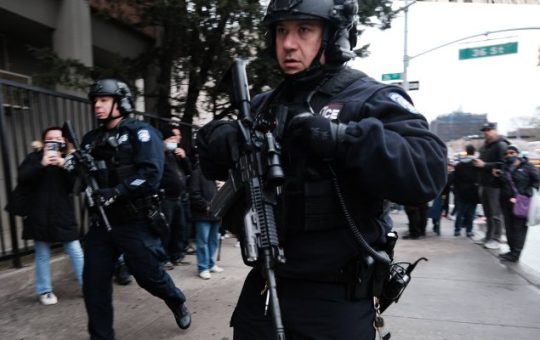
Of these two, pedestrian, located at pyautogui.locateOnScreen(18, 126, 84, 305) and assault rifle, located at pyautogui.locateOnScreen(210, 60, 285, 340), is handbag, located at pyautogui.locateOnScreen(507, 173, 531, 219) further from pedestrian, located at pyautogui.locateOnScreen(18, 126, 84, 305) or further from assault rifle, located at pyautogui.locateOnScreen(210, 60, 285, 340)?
assault rifle, located at pyautogui.locateOnScreen(210, 60, 285, 340)

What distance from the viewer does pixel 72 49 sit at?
7.20 m

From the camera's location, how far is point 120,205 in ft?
10.6

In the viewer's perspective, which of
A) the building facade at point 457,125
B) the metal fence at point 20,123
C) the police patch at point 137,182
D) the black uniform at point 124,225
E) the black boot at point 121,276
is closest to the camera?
the black uniform at point 124,225

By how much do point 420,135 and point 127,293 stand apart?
4.11m

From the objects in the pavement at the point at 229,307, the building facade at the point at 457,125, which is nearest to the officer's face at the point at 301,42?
the pavement at the point at 229,307

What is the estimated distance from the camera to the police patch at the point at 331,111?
162 cm

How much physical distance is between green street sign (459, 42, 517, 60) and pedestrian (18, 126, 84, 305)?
563 inches

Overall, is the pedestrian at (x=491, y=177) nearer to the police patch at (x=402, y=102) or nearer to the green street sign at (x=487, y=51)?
the police patch at (x=402, y=102)

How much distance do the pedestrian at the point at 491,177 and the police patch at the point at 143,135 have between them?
19.5 feet

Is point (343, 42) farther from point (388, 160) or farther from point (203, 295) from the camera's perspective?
point (203, 295)

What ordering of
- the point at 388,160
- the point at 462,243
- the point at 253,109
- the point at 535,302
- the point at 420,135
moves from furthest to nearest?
the point at 462,243
the point at 535,302
the point at 253,109
the point at 420,135
the point at 388,160

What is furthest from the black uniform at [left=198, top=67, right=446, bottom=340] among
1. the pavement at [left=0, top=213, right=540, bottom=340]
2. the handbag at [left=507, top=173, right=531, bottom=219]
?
the handbag at [left=507, top=173, right=531, bottom=219]

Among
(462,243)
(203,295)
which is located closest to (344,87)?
(203,295)

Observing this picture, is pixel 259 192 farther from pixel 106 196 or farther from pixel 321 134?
pixel 106 196
